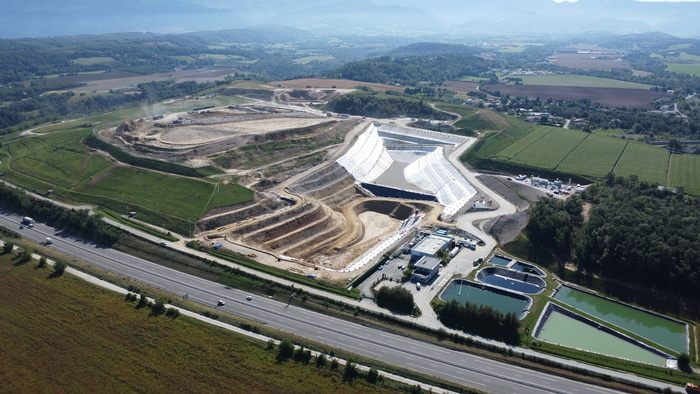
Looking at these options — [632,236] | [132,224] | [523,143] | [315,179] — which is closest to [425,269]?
[632,236]

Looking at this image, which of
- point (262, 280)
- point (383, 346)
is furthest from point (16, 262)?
point (383, 346)

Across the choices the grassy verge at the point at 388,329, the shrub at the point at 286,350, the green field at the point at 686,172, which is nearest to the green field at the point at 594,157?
the green field at the point at 686,172

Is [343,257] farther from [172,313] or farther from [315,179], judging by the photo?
[315,179]

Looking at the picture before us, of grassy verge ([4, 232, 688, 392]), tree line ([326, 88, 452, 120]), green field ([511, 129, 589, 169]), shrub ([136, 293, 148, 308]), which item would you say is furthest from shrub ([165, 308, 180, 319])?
tree line ([326, 88, 452, 120])

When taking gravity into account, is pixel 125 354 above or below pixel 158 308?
below

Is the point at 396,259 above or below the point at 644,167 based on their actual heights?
below

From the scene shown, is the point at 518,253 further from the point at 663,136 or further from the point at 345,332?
the point at 663,136

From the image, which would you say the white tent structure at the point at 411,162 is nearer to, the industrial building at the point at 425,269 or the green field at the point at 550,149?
the green field at the point at 550,149
